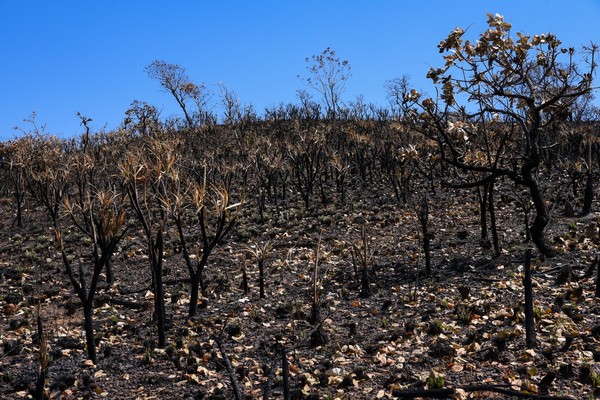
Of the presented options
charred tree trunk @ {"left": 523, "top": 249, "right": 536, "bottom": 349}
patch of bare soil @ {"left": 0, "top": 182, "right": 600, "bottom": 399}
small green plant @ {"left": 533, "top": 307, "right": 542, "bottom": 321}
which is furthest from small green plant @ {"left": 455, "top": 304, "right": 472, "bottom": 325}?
charred tree trunk @ {"left": 523, "top": 249, "right": 536, "bottom": 349}

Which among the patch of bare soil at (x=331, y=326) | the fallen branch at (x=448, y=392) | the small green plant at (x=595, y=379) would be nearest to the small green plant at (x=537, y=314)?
the patch of bare soil at (x=331, y=326)

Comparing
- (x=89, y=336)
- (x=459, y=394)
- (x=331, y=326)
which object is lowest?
(x=459, y=394)

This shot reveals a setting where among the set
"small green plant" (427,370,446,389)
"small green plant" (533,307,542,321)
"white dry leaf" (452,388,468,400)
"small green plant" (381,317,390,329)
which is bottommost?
"white dry leaf" (452,388,468,400)

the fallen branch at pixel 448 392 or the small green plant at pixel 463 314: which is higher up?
the small green plant at pixel 463 314

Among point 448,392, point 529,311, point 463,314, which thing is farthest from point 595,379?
point 463,314

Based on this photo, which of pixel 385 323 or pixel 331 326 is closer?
pixel 385 323

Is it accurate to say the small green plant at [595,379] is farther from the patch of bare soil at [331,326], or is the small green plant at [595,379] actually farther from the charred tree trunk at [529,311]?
the charred tree trunk at [529,311]

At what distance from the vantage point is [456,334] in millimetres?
7309

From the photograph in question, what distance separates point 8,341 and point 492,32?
8.74 meters

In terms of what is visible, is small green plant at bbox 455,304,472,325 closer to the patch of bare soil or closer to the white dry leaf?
the patch of bare soil

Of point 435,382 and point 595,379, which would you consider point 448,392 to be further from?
point 595,379

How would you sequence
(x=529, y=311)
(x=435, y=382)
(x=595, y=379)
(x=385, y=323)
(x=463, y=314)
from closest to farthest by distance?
1. (x=595, y=379)
2. (x=435, y=382)
3. (x=529, y=311)
4. (x=463, y=314)
5. (x=385, y=323)

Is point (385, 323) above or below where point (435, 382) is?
above

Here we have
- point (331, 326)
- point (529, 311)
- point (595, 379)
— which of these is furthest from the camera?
point (331, 326)
